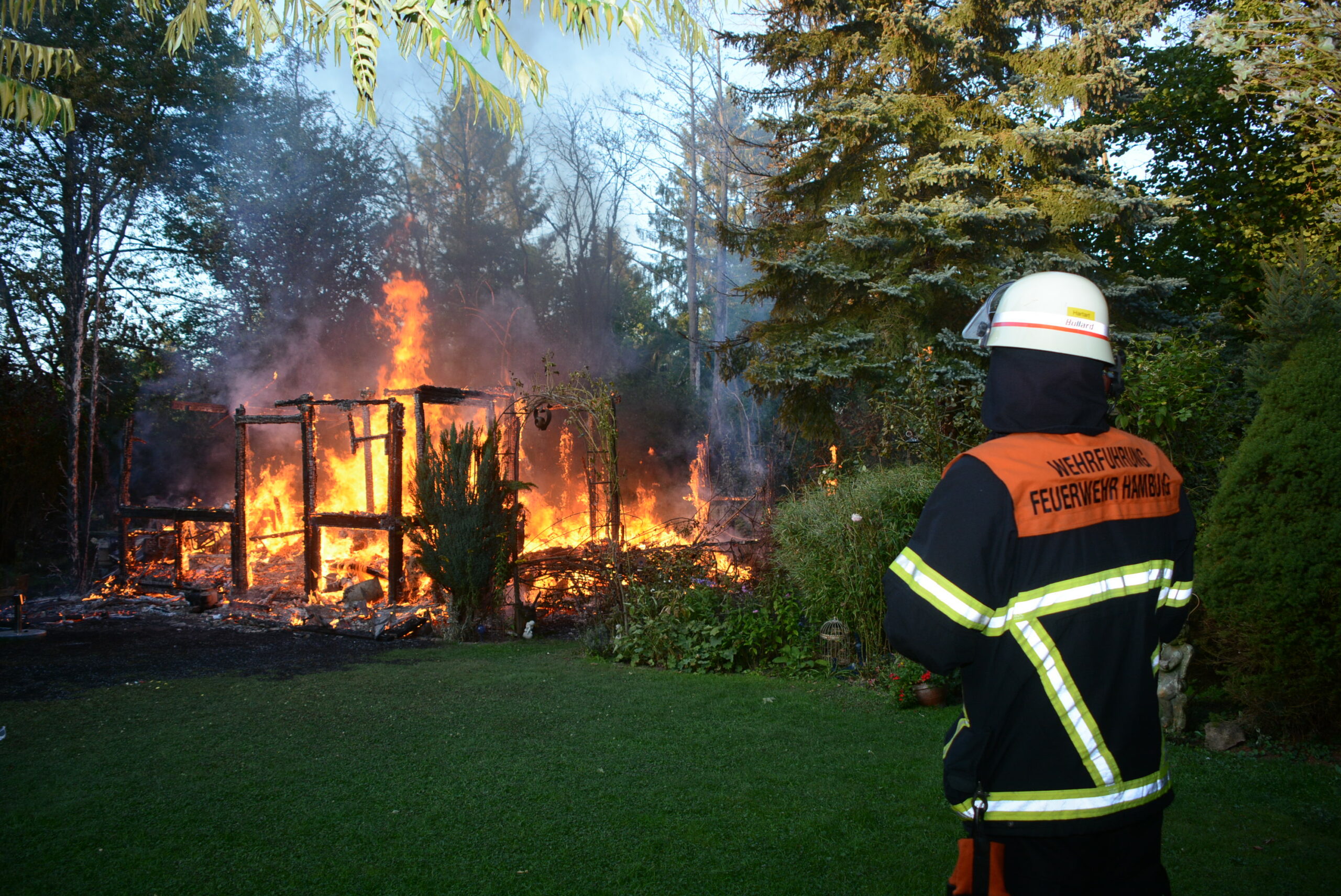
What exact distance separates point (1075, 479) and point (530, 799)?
145 inches

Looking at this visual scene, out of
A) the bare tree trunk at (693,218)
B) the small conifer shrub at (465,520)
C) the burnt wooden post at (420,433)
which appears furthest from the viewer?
the bare tree trunk at (693,218)

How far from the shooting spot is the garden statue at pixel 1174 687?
221 inches

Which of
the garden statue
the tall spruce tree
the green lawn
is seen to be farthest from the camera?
the tall spruce tree

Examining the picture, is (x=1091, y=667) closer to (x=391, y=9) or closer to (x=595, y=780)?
(x=595, y=780)

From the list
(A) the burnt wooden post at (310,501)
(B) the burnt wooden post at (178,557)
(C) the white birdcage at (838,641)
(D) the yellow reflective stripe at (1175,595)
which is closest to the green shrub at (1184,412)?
(C) the white birdcage at (838,641)

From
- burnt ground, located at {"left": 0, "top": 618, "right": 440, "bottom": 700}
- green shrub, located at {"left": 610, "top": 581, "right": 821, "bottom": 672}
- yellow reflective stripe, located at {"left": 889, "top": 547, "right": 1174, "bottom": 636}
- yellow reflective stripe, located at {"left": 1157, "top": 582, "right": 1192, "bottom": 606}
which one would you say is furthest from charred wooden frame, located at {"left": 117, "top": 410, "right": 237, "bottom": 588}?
yellow reflective stripe, located at {"left": 1157, "top": 582, "right": 1192, "bottom": 606}

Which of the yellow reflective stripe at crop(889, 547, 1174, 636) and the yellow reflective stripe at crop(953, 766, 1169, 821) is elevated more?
the yellow reflective stripe at crop(889, 547, 1174, 636)

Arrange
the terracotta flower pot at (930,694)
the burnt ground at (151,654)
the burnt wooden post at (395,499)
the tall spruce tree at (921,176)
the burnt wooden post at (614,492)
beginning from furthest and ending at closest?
the tall spruce tree at (921,176), the burnt wooden post at (395,499), the burnt wooden post at (614,492), the burnt ground at (151,654), the terracotta flower pot at (930,694)

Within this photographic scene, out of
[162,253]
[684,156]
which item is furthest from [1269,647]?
[684,156]

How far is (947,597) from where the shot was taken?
6.36 feet

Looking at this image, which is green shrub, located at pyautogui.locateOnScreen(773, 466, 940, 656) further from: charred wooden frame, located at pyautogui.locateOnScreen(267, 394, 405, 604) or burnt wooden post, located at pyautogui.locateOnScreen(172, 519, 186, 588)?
burnt wooden post, located at pyautogui.locateOnScreen(172, 519, 186, 588)

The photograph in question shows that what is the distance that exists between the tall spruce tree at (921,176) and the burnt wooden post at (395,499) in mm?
5470

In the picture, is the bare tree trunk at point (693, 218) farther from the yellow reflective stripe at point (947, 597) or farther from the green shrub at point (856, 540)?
the yellow reflective stripe at point (947, 597)

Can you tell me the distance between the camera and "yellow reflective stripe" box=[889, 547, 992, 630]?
6.32 ft
